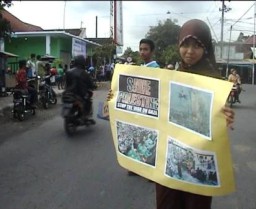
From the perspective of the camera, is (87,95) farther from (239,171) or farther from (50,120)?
(239,171)

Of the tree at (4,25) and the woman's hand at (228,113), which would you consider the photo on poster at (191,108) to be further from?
the tree at (4,25)

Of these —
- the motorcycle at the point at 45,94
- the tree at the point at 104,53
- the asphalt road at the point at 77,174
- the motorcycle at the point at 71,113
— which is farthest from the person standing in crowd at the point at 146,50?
the tree at the point at 104,53

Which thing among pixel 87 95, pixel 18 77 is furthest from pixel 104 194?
pixel 18 77

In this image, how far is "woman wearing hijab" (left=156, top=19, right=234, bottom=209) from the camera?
2.82 metres

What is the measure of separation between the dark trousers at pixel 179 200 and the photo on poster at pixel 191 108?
0.45 m

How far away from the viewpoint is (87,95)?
1049 cm

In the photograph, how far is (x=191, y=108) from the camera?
2705 millimetres

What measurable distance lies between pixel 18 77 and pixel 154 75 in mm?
10161

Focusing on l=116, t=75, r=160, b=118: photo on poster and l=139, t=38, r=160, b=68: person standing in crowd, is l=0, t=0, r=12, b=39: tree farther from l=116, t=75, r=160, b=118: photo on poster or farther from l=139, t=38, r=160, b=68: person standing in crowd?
l=116, t=75, r=160, b=118: photo on poster

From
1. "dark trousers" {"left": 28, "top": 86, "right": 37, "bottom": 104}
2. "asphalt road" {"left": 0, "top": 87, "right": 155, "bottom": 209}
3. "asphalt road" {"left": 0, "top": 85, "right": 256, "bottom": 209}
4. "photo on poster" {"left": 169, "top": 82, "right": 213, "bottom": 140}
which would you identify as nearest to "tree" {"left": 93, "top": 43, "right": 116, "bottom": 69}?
"dark trousers" {"left": 28, "top": 86, "right": 37, "bottom": 104}

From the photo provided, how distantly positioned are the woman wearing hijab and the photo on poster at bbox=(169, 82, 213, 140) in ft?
0.63

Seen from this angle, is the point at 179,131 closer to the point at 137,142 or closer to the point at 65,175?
the point at 137,142

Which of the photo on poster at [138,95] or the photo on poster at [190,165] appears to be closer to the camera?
the photo on poster at [190,165]

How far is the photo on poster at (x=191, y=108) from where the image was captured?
2.62 m
